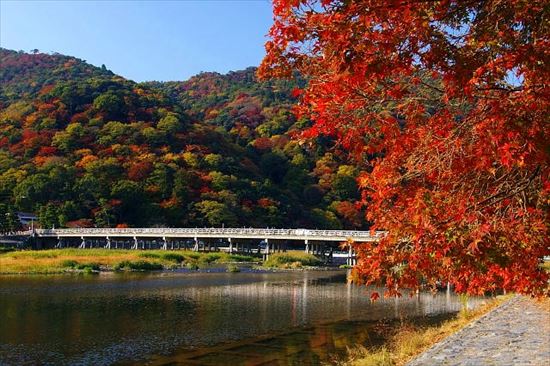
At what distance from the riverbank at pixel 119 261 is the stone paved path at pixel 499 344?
36825 mm

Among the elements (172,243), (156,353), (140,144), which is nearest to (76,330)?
(156,353)

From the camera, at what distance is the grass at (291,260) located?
60.9 metres

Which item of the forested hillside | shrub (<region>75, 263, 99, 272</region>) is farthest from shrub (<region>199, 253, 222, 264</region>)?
shrub (<region>75, 263, 99, 272</region>)

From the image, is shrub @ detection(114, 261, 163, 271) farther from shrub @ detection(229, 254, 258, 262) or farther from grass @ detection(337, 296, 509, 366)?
grass @ detection(337, 296, 509, 366)

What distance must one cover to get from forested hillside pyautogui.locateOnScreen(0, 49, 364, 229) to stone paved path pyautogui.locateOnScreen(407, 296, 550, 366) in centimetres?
5539

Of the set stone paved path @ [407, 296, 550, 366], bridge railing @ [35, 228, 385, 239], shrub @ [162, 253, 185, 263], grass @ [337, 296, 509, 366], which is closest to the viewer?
stone paved path @ [407, 296, 550, 366]

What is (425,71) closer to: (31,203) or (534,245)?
(534,245)

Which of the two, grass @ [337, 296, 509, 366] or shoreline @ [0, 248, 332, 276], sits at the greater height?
grass @ [337, 296, 509, 366]

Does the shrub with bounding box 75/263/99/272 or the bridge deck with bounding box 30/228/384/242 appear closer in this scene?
the shrub with bounding box 75/263/99/272

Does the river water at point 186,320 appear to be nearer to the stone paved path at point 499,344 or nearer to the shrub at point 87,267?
the stone paved path at point 499,344

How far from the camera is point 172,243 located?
82250 mm

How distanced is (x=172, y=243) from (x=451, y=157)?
259 feet

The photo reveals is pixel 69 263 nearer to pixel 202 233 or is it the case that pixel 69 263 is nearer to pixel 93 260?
pixel 93 260

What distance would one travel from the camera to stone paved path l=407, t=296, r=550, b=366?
11547mm
